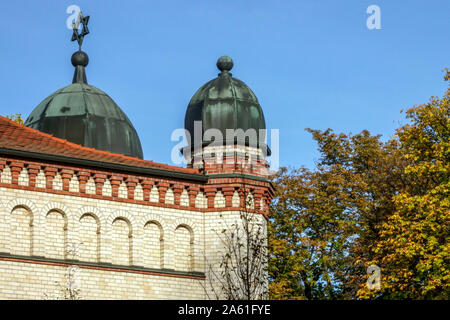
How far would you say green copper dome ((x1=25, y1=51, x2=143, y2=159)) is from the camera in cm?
3716

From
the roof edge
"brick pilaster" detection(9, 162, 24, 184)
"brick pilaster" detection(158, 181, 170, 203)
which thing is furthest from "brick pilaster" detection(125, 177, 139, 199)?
"brick pilaster" detection(9, 162, 24, 184)

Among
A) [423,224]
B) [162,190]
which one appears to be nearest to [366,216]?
[423,224]

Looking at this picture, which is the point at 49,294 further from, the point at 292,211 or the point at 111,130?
the point at 292,211

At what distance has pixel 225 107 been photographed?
35188 mm

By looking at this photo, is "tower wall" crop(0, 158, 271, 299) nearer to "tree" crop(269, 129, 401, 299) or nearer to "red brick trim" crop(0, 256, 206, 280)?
"red brick trim" crop(0, 256, 206, 280)

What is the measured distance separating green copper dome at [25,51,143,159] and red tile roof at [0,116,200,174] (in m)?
3.54

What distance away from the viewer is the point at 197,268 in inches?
1300

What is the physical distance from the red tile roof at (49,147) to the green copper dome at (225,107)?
7.31ft

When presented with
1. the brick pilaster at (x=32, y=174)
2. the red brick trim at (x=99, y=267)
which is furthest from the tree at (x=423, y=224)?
the brick pilaster at (x=32, y=174)

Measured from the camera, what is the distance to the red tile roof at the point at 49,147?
31797 mm

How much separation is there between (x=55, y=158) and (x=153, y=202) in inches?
155

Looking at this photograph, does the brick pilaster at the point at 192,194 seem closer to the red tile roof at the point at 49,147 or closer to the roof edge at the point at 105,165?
the roof edge at the point at 105,165

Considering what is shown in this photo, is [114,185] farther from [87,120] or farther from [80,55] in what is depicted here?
[80,55]
